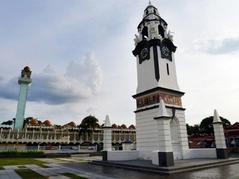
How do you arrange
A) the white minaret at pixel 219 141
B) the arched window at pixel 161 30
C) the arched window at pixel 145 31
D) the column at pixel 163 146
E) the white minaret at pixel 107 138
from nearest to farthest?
the column at pixel 163 146 → the white minaret at pixel 219 141 → the white minaret at pixel 107 138 → the arched window at pixel 161 30 → the arched window at pixel 145 31

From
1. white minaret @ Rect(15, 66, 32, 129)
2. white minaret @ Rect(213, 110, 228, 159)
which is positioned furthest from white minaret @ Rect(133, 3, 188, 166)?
white minaret @ Rect(15, 66, 32, 129)

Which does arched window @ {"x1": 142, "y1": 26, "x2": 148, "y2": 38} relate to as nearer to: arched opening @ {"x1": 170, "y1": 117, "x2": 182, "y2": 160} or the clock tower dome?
the clock tower dome

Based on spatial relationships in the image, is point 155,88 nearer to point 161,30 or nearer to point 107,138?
point 107,138

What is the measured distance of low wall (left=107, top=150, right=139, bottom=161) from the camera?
17.5 meters

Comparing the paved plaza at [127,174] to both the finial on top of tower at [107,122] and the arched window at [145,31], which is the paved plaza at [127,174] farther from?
the arched window at [145,31]

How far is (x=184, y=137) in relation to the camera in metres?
18.2

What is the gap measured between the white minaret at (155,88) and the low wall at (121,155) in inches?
29.2

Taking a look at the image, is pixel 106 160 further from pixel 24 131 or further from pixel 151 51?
pixel 24 131

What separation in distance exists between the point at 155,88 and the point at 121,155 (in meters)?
7.44

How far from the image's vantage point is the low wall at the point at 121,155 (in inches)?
691

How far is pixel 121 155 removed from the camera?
706 inches

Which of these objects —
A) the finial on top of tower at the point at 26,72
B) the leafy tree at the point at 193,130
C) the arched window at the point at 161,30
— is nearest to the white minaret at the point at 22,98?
the finial on top of tower at the point at 26,72

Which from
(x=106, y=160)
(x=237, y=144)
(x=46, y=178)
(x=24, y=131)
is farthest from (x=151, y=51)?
(x=24, y=131)

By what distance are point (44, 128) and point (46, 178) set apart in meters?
64.9
